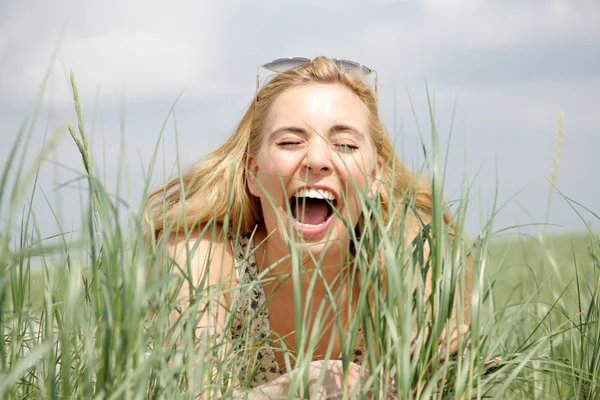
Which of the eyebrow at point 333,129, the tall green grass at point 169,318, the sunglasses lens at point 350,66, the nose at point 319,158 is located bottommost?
the tall green grass at point 169,318

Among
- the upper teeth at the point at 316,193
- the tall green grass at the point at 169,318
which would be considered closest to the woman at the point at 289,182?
the upper teeth at the point at 316,193

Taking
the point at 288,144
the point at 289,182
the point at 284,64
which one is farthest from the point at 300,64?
the point at 289,182

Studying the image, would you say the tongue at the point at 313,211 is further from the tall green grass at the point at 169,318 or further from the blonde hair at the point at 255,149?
the tall green grass at the point at 169,318

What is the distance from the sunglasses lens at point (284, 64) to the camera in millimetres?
3314

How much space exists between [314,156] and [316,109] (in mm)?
301

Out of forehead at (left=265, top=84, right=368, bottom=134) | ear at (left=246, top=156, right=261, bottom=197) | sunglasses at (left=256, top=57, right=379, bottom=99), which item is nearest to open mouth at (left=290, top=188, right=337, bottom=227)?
ear at (left=246, top=156, right=261, bottom=197)

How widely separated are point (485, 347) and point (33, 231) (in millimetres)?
1363

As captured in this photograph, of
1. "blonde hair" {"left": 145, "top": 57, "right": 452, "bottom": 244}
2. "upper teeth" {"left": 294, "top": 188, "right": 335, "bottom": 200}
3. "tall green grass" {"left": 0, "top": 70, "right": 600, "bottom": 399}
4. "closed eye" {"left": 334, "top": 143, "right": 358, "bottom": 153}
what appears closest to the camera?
"tall green grass" {"left": 0, "top": 70, "right": 600, "bottom": 399}

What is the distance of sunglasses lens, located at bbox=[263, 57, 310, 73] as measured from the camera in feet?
10.9

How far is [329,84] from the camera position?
122 inches

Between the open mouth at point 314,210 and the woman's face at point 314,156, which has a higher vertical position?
the woman's face at point 314,156

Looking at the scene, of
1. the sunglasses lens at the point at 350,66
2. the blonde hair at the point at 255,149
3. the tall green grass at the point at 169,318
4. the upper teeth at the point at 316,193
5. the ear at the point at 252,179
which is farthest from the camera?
the sunglasses lens at the point at 350,66

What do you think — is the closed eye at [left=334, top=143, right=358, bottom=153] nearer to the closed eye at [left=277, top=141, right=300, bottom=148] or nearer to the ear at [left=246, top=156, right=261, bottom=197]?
the closed eye at [left=277, top=141, right=300, bottom=148]

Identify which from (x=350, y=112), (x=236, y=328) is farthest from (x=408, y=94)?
(x=236, y=328)
